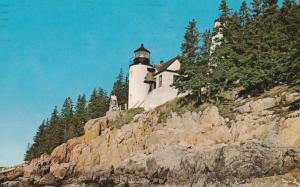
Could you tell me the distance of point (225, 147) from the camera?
32625 millimetres

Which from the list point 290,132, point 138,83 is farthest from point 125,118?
point 290,132

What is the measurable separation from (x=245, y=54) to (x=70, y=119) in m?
46.6

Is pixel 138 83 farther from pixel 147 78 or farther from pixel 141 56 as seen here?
pixel 141 56

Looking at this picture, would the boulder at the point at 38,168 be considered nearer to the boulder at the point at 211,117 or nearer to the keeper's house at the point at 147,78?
the keeper's house at the point at 147,78

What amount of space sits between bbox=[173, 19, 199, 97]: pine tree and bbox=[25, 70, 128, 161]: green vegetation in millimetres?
26096

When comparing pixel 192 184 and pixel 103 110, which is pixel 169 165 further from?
pixel 103 110

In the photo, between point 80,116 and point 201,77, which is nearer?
point 201,77

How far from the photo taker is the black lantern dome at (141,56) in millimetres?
63281

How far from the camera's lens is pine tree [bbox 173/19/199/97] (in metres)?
48.8

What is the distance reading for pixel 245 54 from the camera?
144 ft

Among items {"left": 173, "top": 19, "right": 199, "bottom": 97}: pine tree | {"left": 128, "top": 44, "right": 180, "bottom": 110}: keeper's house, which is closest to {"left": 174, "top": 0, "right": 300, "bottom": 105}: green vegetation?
{"left": 173, "top": 19, "right": 199, "bottom": 97}: pine tree

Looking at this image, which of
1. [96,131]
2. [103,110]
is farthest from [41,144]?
[96,131]

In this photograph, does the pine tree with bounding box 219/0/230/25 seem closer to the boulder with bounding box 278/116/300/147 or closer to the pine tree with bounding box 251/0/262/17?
the pine tree with bounding box 251/0/262/17

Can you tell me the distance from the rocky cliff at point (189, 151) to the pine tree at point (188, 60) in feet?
14.1
